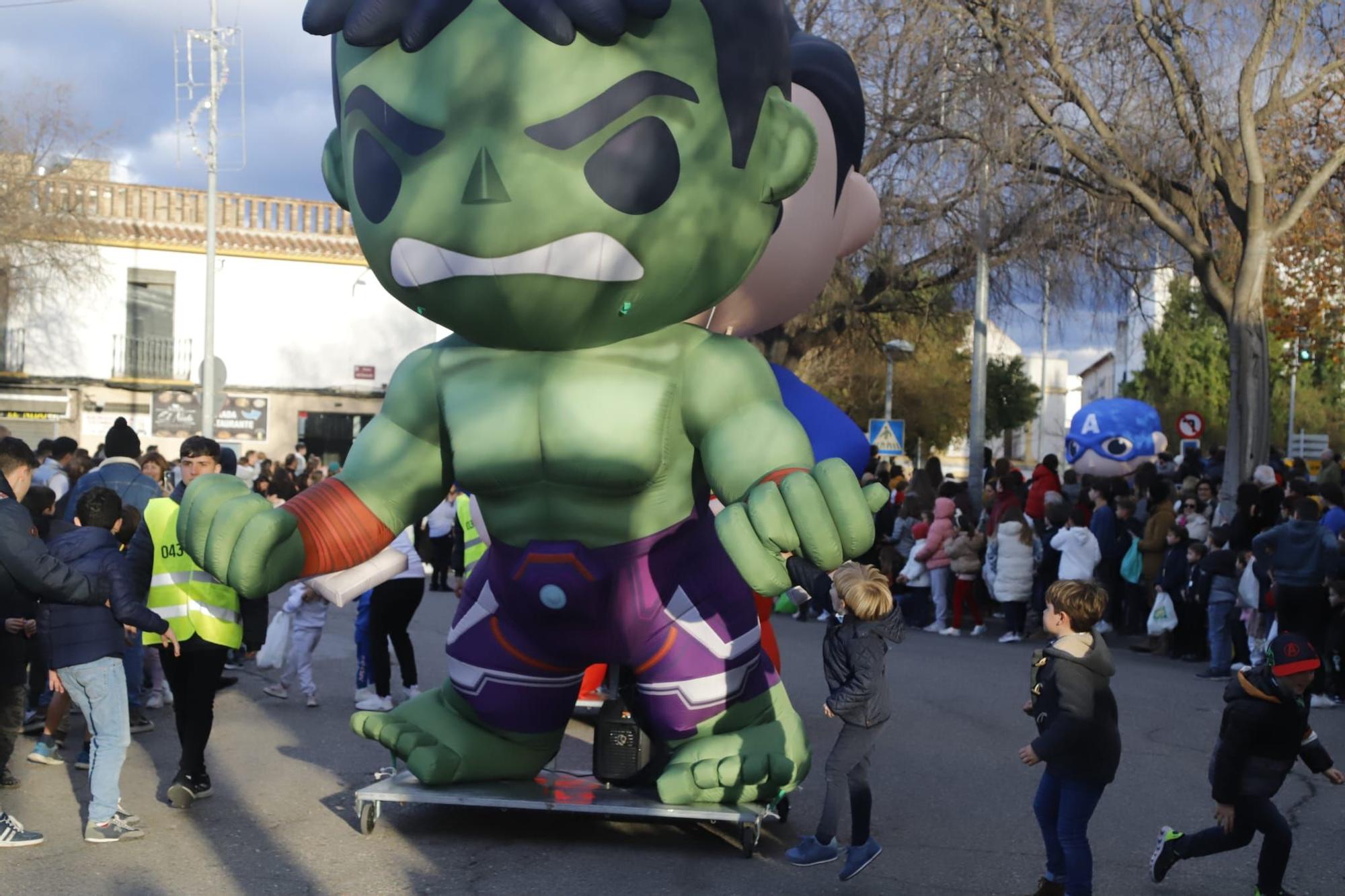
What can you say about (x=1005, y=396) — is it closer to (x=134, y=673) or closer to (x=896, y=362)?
(x=896, y=362)

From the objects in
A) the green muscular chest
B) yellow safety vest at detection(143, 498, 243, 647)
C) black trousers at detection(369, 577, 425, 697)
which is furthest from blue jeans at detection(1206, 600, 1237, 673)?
yellow safety vest at detection(143, 498, 243, 647)

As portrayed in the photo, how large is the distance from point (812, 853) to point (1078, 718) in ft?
4.29

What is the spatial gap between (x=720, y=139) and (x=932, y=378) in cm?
3415

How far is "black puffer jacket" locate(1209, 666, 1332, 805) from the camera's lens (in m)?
5.27

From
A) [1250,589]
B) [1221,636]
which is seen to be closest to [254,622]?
[1250,589]

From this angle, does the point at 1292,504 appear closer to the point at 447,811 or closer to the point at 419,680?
the point at 419,680

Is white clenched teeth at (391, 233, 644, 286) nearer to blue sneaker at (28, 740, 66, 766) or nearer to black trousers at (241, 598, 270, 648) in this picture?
black trousers at (241, 598, 270, 648)

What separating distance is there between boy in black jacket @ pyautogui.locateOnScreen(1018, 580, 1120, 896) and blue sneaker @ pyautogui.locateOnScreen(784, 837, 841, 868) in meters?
0.85

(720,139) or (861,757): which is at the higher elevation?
(720,139)

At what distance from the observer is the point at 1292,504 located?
11016mm

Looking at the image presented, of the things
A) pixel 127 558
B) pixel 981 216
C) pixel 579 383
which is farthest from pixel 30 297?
pixel 579 383

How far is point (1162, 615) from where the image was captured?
12.5m

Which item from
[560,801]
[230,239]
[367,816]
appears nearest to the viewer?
[560,801]

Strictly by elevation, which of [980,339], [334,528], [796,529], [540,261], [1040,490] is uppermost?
[980,339]
